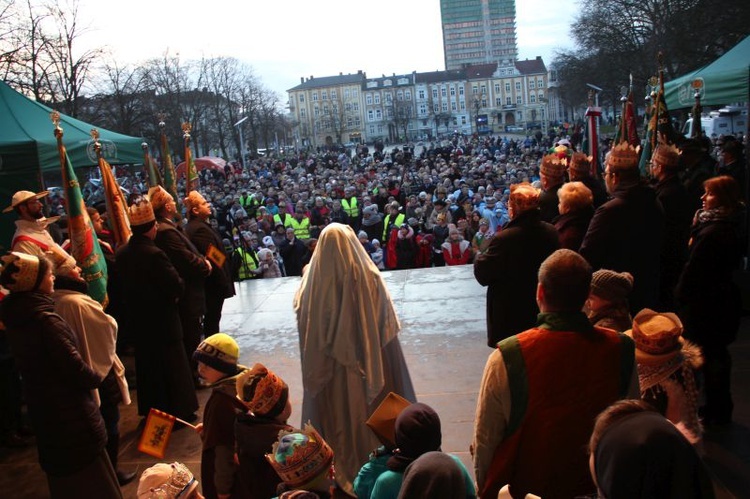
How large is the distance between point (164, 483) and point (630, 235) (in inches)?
147

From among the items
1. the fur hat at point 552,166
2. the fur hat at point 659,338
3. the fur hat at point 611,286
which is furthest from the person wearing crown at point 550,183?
the fur hat at point 659,338

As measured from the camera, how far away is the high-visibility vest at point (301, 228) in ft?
52.4

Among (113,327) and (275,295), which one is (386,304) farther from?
(275,295)

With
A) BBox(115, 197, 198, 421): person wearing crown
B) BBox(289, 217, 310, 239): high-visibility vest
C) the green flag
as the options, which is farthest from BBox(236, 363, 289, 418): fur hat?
BBox(289, 217, 310, 239): high-visibility vest

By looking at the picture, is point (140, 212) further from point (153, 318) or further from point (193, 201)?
point (193, 201)

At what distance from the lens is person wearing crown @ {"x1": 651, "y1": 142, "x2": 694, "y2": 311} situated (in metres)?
6.13

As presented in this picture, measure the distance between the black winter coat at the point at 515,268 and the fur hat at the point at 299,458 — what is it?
2264mm

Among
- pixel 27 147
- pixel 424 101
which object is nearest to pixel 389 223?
pixel 27 147

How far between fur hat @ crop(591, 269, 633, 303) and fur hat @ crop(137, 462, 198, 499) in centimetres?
210

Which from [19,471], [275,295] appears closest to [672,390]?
[19,471]

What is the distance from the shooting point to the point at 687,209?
242 inches

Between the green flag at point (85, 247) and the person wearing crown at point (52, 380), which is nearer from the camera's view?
the person wearing crown at point (52, 380)

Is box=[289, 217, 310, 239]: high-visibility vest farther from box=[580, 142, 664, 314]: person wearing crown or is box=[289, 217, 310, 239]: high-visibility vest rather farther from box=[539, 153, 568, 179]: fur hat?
box=[580, 142, 664, 314]: person wearing crown

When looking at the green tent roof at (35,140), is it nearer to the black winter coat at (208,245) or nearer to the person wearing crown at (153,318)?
the black winter coat at (208,245)
